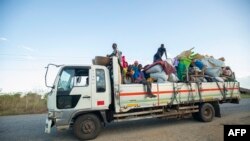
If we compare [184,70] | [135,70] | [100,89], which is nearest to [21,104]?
[100,89]

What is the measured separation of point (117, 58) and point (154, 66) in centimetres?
181

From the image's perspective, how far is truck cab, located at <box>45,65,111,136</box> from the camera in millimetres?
6832

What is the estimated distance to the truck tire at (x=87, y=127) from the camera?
6.95 m

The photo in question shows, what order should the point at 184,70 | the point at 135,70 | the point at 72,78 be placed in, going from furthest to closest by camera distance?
the point at 184,70, the point at 135,70, the point at 72,78

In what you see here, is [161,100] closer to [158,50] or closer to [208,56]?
[158,50]

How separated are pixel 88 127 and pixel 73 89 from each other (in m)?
1.35

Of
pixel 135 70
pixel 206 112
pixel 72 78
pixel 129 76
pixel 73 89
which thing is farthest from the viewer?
pixel 206 112

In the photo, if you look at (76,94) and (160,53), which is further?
(160,53)

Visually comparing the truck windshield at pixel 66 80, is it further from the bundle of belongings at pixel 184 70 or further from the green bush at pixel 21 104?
the green bush at pixel 21 104

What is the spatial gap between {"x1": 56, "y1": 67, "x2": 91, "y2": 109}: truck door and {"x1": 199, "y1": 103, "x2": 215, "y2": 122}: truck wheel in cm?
515

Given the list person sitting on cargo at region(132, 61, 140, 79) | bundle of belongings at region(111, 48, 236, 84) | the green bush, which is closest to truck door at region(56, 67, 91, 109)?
bundle of belongings at region(111, 48, 236, 84)

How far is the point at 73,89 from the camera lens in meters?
6.99

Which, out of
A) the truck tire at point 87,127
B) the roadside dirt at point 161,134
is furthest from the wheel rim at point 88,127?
the roadside dirt at point 161,134

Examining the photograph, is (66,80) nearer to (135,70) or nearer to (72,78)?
(72,78)
